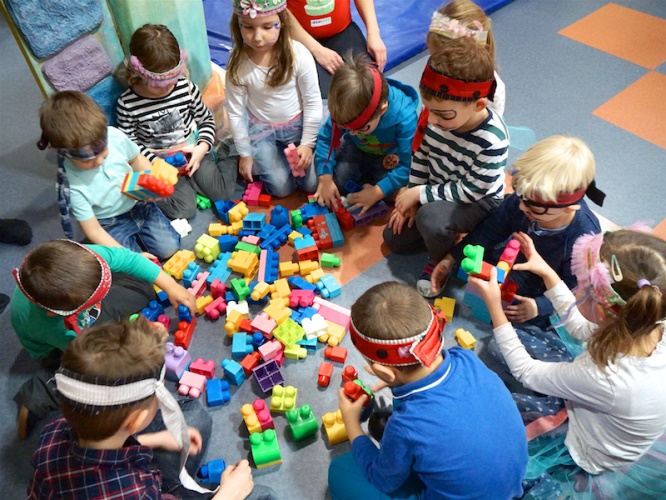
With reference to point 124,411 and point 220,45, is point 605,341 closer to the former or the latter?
point 124,411

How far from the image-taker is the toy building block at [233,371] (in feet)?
6.91

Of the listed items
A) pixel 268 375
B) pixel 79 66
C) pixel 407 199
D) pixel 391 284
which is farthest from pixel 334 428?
pixel 79 66

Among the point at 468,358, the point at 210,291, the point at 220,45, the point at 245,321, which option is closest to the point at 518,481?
the point at 468,358

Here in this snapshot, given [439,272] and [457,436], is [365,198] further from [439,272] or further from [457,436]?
[457,436]

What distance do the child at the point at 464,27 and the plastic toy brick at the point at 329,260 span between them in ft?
3.24

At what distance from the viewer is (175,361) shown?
211 cm

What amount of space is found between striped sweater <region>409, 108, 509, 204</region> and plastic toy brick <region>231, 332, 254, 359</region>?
0.99 m

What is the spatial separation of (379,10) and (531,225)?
8.13ft

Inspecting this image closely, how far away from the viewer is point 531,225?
208 cm

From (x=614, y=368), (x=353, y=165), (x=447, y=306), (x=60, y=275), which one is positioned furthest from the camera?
(x=353, y=165)

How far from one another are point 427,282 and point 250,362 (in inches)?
34.4

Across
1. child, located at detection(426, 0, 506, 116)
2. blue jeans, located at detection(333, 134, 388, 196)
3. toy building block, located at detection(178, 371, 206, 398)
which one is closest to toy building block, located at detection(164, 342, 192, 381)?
toy building block, located at detection(178, 371, 206, 398)

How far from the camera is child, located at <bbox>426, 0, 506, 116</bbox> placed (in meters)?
2.29

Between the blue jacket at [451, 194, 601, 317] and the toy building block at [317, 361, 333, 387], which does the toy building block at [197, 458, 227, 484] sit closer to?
the toy building block at [317, 361, 333, 387]
